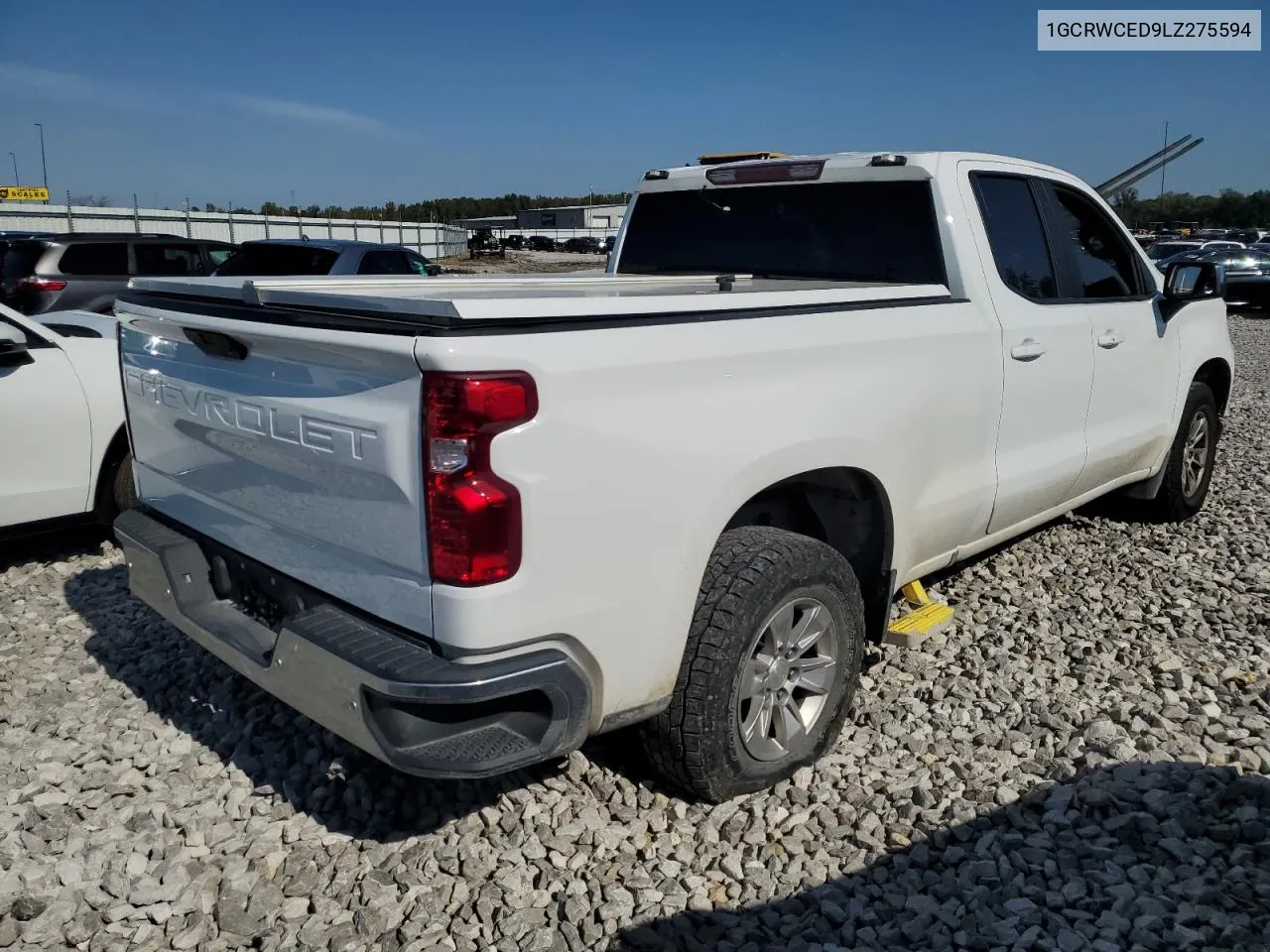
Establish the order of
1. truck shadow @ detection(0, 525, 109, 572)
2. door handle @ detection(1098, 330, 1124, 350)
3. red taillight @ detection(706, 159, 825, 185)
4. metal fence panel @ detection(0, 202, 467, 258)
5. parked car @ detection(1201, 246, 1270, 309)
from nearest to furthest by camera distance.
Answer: red taillight @ detection(706, 159, 825, 185) → door handle @ detection(1098, 330, 1124, 350) → truck shadow @ detection(0, 525, 109, 572) → parked car @ detection(1201, 246, 1270, 309) → metal fence panel @ detection(0, 202, 467, 258)

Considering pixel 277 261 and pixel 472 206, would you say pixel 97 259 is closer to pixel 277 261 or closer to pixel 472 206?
pixel 277 261

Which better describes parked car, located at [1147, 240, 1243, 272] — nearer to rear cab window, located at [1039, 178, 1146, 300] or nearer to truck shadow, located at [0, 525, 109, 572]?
rear cab window, located at [1039, 178, 1146, 300]

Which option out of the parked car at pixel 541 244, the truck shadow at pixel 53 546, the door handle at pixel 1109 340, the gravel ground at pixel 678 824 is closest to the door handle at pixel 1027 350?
the door handle at pixel 1109 340

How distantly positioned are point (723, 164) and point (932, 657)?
2.34m

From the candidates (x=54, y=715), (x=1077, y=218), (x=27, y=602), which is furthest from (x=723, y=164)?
(x=27, y=602)

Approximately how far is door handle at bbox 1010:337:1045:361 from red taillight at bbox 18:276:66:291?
35.9 feet

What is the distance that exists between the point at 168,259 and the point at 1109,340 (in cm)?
1166

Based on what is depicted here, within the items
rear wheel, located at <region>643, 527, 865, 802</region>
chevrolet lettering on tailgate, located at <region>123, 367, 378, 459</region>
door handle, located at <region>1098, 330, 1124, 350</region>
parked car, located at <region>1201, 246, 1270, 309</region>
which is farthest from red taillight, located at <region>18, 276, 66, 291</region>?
parked car, located at <region>1201, 246, 1270, 309</region>

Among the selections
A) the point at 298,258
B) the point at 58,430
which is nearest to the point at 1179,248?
the point at 298,258

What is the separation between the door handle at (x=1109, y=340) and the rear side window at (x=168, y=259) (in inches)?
436

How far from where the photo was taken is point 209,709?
3660mm

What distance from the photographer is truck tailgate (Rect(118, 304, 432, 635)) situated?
2.23 meters

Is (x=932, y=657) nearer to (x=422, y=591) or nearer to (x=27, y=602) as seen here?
(x=422, y=591)

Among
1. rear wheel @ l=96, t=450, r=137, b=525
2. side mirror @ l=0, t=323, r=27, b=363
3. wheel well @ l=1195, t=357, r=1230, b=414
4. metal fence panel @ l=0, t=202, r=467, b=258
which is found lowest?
rear wheel @ l=96, t=450, r=137, b=525
